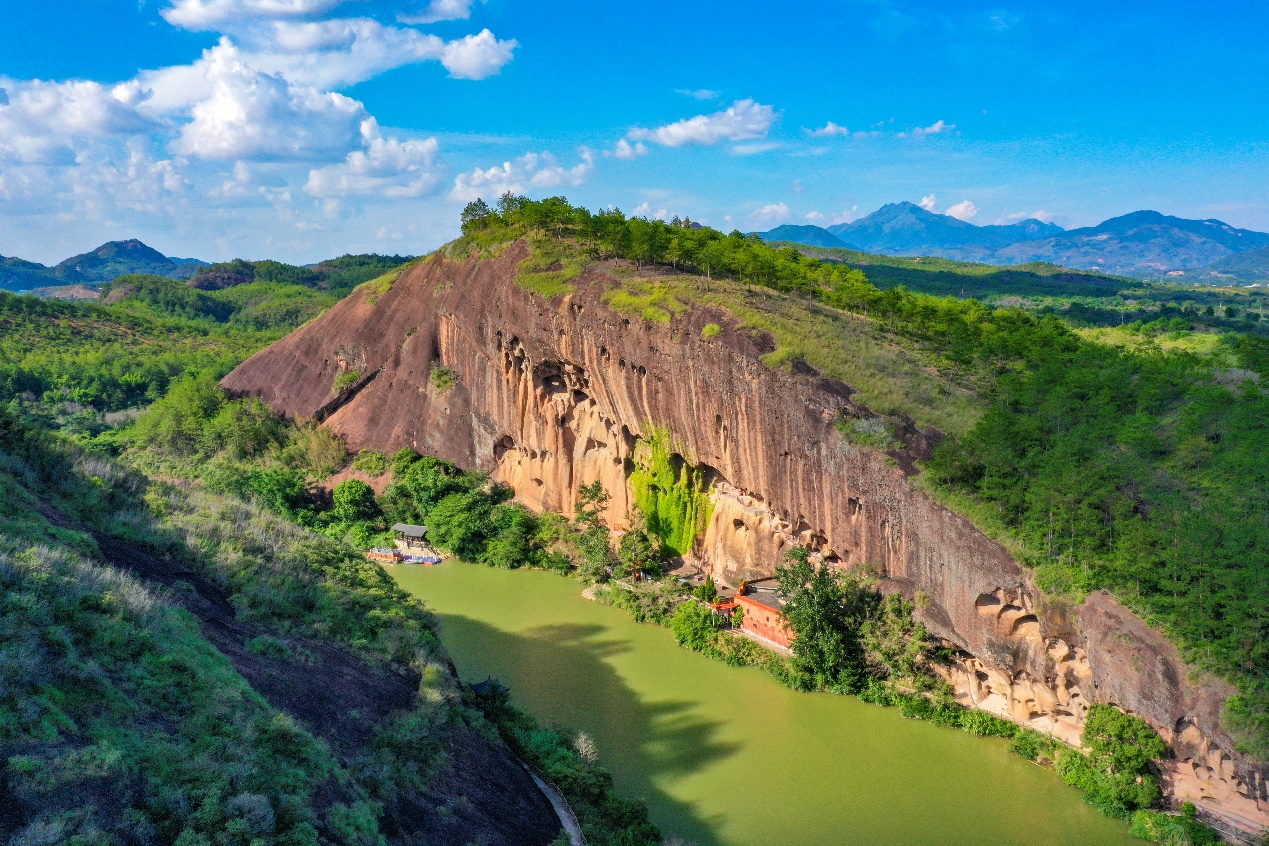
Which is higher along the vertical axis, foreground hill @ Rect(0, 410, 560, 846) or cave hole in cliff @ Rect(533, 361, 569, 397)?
cave hole in cliff @ Rect(533, 361, 569, 397)

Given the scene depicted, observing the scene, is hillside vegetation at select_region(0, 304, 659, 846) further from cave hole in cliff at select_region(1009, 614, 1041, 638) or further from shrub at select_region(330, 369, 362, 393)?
shrub at select_region(330, 369, 362, 393)

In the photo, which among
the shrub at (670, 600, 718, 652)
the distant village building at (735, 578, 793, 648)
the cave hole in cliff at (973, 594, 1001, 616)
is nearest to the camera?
the cave hole in cliff at (973, 594, 1001, 616)

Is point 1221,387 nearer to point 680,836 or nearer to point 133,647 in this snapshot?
point 680,836

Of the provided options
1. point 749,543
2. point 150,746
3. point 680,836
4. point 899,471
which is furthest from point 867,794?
point 150,746

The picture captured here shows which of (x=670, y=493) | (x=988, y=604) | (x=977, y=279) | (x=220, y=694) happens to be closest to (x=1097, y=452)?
(x=988, y=604)

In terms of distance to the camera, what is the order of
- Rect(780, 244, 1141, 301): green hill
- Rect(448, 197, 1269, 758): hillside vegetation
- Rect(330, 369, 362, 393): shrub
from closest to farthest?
Rect(448, 197, 1269, 758): hillside vegetation < Rect(330, 369, 362, 393): shrub < Rect(780, 244, 1141, 301): green hill

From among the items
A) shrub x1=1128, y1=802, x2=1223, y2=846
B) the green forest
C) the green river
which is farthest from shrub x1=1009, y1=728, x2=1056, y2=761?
shrub x1=1128, y1=802, x2=1223, y2=846
